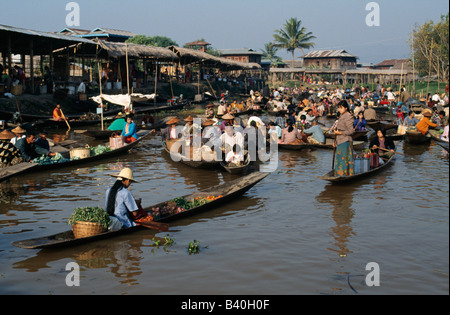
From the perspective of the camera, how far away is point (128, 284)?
5797 millimetres

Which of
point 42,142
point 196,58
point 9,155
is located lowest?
point 9,155

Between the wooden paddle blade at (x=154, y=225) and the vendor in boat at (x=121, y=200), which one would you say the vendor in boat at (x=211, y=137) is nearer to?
the wooden paddle blade at (x=154, y=225)

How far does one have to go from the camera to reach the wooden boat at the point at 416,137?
51.1 feet

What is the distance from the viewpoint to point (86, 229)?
21.4 feet

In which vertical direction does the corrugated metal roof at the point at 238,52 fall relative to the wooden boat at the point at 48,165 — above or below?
above

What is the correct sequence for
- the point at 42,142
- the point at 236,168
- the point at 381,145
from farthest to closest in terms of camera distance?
1. the point at 381,145
2. the point at 42,142
3. the point at 236,168

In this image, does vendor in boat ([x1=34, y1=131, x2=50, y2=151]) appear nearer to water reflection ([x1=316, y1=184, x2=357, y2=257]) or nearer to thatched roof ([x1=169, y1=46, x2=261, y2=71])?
water reflection ([x1=316, y1=184, x2=357, y2=257])

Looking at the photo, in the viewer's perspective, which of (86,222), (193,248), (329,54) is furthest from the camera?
(329,54)

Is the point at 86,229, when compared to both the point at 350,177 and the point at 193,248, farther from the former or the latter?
the point at 350,177

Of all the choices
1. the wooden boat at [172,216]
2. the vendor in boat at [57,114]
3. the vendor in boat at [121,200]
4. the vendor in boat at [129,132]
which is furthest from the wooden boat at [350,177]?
the vendor in boat at [57,114]

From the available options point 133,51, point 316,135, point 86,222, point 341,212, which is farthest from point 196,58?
point 86,222

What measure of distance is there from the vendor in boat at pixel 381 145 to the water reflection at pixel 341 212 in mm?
2125

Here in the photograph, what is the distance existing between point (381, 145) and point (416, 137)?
11.4 ft

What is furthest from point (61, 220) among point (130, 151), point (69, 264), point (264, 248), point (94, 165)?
point (130, 151)
